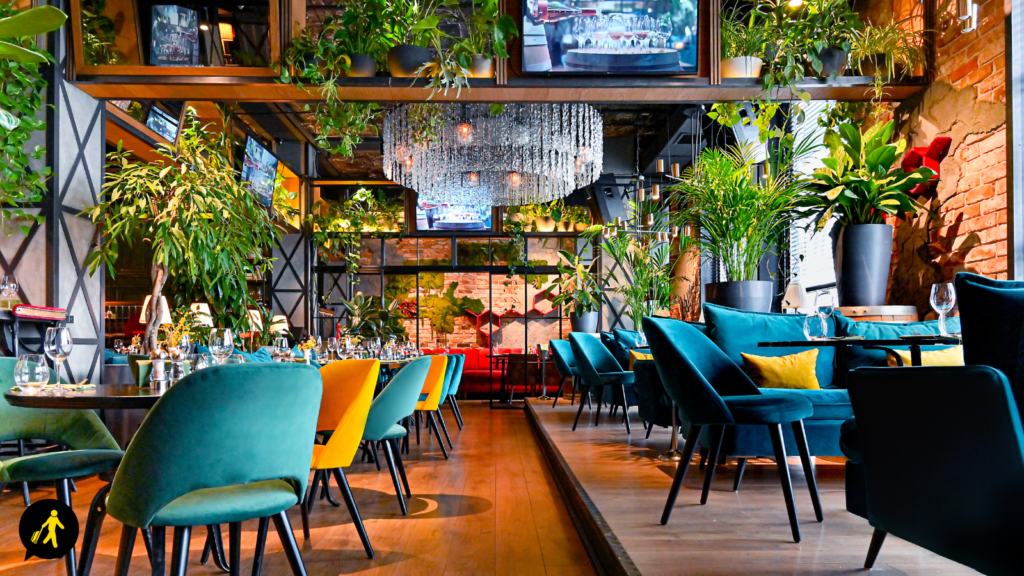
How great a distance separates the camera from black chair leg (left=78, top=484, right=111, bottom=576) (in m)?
2.29

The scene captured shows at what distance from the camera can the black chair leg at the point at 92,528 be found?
229cm

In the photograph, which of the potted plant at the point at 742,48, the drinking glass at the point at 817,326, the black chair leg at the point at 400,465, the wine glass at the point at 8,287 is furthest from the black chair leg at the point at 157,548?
the potted plant at the point at 742,48

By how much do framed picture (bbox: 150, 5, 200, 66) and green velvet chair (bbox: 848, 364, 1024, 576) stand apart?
5095 millimetres

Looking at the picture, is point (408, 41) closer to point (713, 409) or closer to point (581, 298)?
point (713, 409)

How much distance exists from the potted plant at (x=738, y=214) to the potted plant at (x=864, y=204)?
0.20m

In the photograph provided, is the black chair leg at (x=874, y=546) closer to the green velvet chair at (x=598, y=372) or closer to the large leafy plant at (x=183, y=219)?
the green velvet chair at (x=598, y=372)

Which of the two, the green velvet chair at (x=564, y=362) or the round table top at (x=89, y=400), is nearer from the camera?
the round table top at (x=89, y=400)

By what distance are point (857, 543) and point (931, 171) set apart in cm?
293

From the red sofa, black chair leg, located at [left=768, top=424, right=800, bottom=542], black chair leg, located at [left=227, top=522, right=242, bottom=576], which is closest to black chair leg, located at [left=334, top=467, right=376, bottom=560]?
black chair leg, located at [left=227, top=522, right=242, bottom=576]

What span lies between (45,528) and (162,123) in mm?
6406

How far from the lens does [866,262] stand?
487cm

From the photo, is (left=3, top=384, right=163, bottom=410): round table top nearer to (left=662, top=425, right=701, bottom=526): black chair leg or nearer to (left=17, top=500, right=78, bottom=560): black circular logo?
(left=17, top=500, right=78, bottom=560): black circular logo

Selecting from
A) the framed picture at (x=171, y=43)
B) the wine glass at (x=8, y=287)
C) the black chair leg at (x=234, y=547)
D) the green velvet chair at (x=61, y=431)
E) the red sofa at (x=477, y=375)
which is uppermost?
the framed picture at (x=171, y=43)

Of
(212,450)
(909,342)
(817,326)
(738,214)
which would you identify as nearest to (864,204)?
(738,214)
